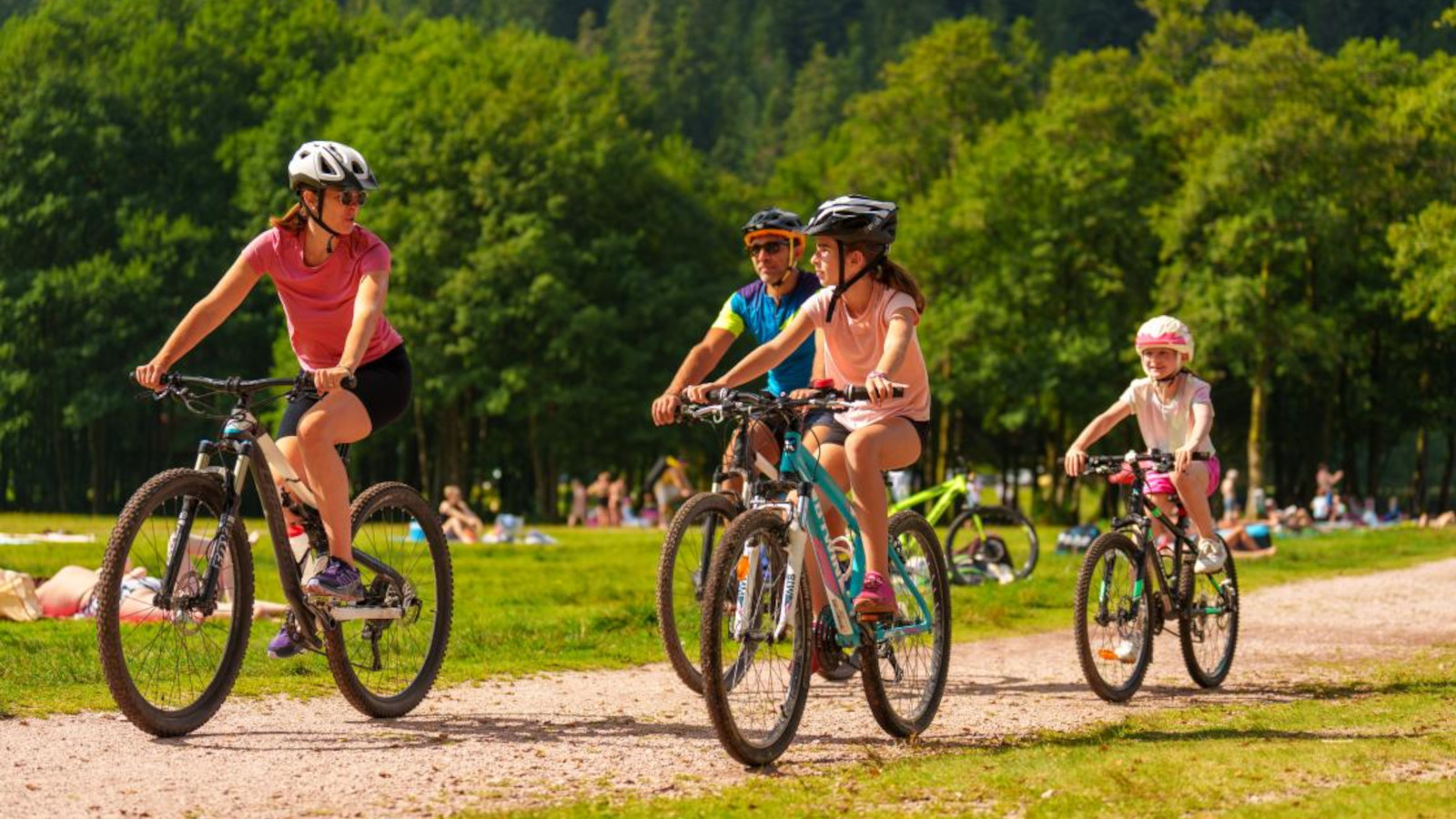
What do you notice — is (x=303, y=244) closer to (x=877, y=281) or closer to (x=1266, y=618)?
(x=877, y=281)

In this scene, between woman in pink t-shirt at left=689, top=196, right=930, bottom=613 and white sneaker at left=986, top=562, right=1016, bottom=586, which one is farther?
white sneaker at left=986, top=562, right=1016, bottom=586

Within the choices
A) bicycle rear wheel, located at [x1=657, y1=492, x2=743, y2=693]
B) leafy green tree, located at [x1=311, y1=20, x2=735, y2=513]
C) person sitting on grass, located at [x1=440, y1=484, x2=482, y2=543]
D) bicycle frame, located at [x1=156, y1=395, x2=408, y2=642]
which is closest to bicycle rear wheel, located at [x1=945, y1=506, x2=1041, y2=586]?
bicycle rear wheel, located at [x1=657, y1=492, x2=743, y2=693]

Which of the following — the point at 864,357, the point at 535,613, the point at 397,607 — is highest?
the point at 864,357

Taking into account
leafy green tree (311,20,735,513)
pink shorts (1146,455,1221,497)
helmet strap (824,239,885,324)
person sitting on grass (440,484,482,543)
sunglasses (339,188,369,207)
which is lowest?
person sitting on grass (440,484,482,543)

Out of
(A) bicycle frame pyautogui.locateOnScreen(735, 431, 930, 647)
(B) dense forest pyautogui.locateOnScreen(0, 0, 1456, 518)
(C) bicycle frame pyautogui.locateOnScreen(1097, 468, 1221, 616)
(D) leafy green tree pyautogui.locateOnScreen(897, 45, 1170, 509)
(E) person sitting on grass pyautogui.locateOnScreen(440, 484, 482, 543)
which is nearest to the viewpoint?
(A) bicycle frame pyautogui.locateOnScreen(735, 431, 930, 647)

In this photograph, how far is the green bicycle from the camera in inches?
795

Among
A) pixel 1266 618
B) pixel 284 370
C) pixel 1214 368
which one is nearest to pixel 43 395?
pixel 284 370

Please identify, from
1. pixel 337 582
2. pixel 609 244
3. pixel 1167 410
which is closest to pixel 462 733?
pixel 337 582

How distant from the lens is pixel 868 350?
826cm

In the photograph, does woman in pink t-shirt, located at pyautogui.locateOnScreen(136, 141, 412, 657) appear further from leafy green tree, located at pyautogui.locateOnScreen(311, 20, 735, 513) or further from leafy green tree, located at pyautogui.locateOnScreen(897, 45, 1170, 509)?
leafy green tree, located at pyautogui.locateOnScreen(897, 45, 1170, 509)

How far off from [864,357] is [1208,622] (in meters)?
3.50

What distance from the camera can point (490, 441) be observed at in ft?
176

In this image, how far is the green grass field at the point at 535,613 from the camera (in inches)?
384

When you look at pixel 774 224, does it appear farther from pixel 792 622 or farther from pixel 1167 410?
pixel 792 622
